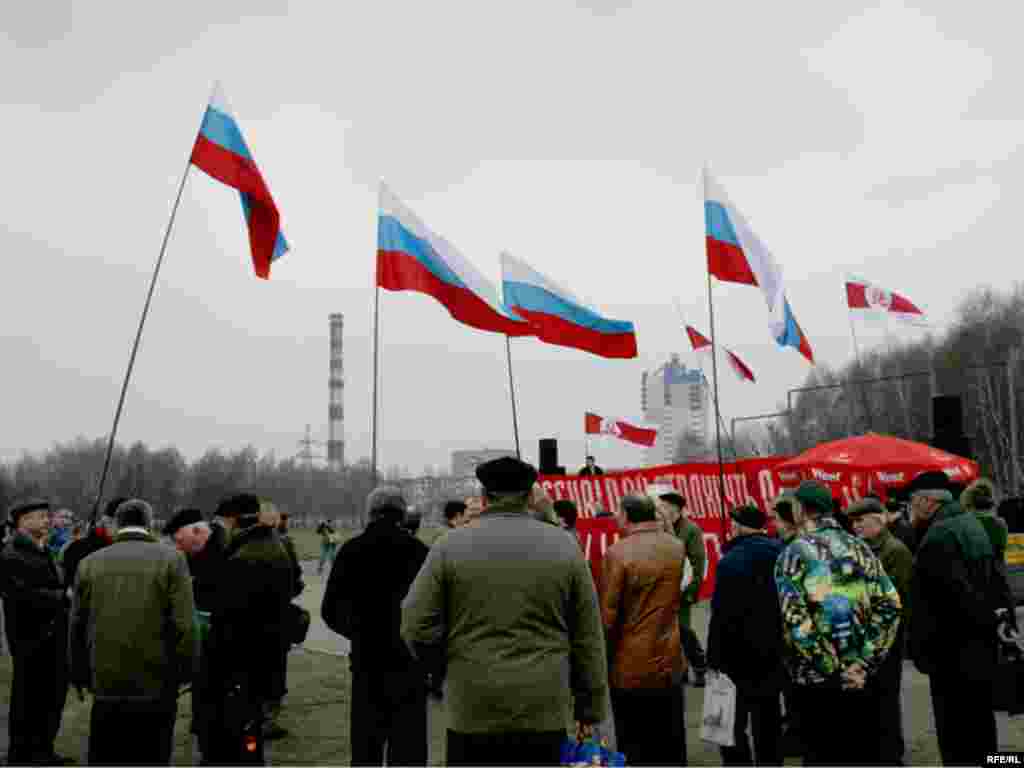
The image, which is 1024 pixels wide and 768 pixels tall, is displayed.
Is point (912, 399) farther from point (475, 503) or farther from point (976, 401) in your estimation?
point (475, 503)

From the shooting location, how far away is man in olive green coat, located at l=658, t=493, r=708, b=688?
8.13m

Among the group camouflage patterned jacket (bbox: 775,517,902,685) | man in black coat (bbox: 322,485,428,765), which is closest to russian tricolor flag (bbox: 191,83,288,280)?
man in black coat (bbox: 322,485,428,765)

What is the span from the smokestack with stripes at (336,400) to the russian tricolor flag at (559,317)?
113 m

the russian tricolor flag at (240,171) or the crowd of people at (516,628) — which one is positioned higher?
the russian tricolor flag at (240,171)

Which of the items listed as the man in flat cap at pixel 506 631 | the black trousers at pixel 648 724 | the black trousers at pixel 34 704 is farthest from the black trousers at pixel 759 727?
the black trousers at pixel 34 704

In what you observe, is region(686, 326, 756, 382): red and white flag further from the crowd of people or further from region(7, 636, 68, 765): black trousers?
region(7, 636, 68, 765): black trousers

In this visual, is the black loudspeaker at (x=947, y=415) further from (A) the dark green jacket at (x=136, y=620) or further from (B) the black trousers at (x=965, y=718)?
(A) the dark green jacket at (x=136, y=620)

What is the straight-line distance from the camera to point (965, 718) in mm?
5281

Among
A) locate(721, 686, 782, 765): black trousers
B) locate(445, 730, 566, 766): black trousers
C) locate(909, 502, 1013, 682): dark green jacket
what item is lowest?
locate(721, 686, 782, 765): black trousers

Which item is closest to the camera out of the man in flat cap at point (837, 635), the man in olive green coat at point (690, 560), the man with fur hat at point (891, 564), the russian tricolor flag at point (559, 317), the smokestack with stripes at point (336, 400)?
the man in flat cap at point (837, 635)

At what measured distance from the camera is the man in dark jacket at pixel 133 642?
4809mm

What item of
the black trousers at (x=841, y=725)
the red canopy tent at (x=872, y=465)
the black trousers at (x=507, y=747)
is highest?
the red canopy tent at (x=872, y=465)

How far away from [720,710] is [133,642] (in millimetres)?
3462

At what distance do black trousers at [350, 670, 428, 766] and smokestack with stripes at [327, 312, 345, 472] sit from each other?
120m
